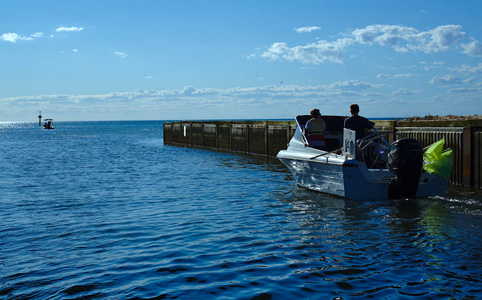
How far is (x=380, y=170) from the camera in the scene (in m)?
12.1

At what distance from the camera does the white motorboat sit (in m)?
11.6

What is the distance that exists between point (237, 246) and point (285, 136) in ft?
62.2

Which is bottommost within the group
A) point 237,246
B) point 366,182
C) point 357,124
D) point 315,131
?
point 237,246

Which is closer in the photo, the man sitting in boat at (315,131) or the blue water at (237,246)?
the blue water at (237,246)

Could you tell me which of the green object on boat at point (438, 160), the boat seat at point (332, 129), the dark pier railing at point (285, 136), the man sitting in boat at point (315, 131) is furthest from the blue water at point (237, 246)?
the boat seat at point (332, 129)

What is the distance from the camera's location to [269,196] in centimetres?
1498

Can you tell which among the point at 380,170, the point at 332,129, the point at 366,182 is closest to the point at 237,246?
the point at 366,182

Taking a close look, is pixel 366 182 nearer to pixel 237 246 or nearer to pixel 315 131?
pixel 315 131

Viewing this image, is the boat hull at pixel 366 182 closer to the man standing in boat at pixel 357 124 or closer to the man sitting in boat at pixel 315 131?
the man standing in boat at pixel 357 124

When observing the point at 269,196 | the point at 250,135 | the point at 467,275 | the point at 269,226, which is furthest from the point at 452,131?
the point at 250,135

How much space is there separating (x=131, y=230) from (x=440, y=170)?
295 inches

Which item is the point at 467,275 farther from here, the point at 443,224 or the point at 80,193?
the point at 80,193

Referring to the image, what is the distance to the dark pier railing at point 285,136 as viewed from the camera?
48.9 ft

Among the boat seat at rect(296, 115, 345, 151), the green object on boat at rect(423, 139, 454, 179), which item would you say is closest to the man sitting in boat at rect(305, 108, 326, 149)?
the boat seat at rect(296, 115, 345, 151)
